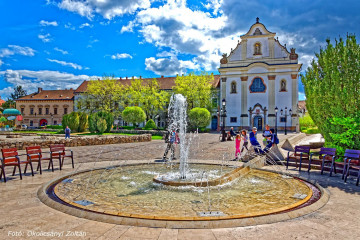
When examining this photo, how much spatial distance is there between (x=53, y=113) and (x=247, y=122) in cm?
5238

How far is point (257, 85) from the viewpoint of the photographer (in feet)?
166

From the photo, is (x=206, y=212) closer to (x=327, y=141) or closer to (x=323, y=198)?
(x=323, y=198)

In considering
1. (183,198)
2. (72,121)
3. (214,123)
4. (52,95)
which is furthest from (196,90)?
(183,198)

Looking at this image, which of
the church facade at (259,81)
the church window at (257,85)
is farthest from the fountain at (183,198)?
the church window at (257,85)

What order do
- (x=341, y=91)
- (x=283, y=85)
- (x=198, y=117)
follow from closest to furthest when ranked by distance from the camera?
1. (x=341, y=91)
2. (x=198, y=117)
3. (x=283, y=85)

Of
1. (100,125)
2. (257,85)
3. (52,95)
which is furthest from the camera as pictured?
(52,95)

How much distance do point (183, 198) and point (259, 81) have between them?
47.6 meters

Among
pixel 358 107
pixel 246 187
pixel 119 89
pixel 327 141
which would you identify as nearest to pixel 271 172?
pixel 246 187

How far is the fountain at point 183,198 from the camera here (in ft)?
15.7

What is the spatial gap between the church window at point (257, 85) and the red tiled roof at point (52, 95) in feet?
157

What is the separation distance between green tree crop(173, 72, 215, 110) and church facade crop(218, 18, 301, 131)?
332 centimetres

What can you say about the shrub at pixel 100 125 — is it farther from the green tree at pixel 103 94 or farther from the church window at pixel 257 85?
the church window at pixel 257 85

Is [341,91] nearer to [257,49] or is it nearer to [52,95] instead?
[257,49]

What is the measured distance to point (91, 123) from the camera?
1330 inches
